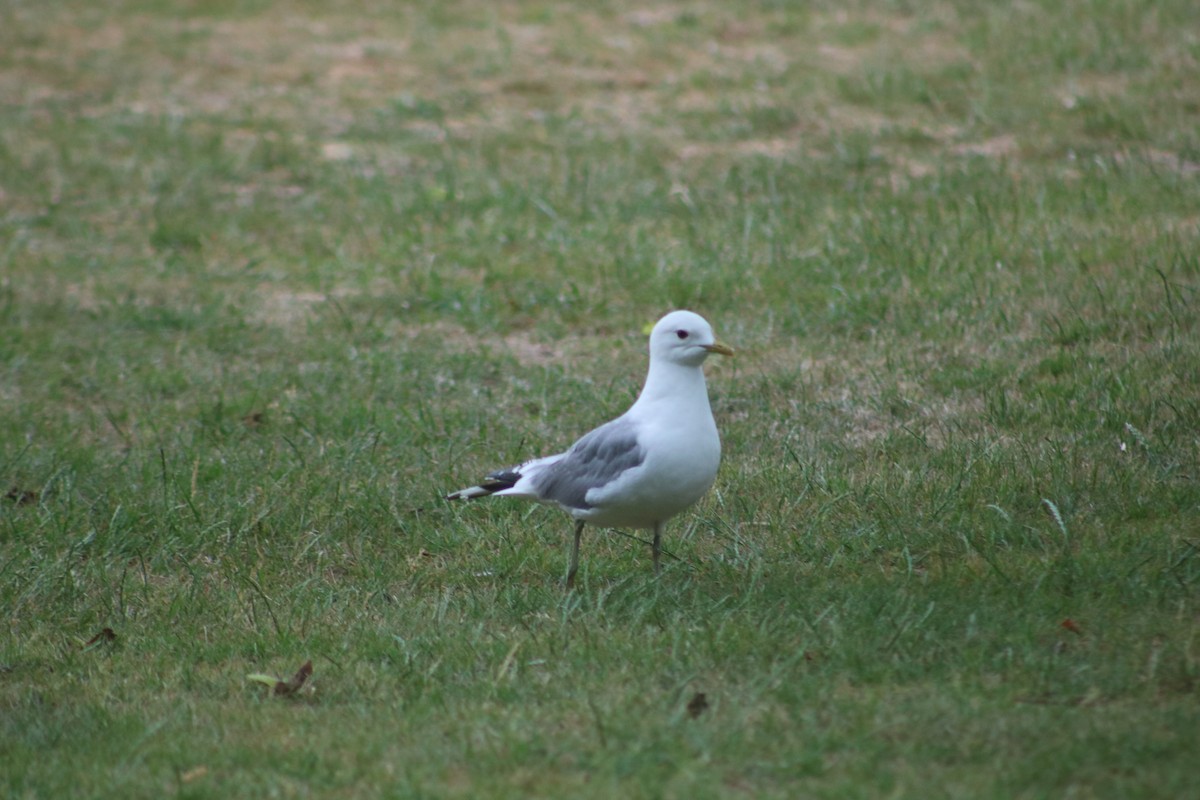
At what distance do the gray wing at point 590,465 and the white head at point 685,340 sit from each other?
0.92 ft

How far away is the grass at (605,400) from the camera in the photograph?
12.6ft

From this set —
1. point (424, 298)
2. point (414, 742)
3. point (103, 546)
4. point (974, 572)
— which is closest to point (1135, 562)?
point (974, 572)

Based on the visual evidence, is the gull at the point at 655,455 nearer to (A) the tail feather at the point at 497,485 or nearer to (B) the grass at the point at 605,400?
(A) the tail feather at the point at 497,485

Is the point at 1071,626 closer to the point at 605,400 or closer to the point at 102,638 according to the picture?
the point at 605,400

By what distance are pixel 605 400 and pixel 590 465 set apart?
1.89 meters

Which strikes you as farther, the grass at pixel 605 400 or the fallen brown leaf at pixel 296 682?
the fallen brown leaf at pixel 296 682

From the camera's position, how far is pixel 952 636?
422 centimetres

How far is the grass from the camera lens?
3.83 meters

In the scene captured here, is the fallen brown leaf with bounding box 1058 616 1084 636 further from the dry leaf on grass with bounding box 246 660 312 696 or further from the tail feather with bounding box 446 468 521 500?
the dry leaf on grass with bounding box 246 660 312 696

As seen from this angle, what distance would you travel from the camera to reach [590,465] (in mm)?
4727

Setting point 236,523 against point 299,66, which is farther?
point 299,66

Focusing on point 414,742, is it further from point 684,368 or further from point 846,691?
point 684,368

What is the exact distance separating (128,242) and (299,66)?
3.82 metres

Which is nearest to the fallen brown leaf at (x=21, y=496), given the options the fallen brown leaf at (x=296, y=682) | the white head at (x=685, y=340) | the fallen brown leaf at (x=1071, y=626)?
the fallen brown leaf at (x=296, y=682)
